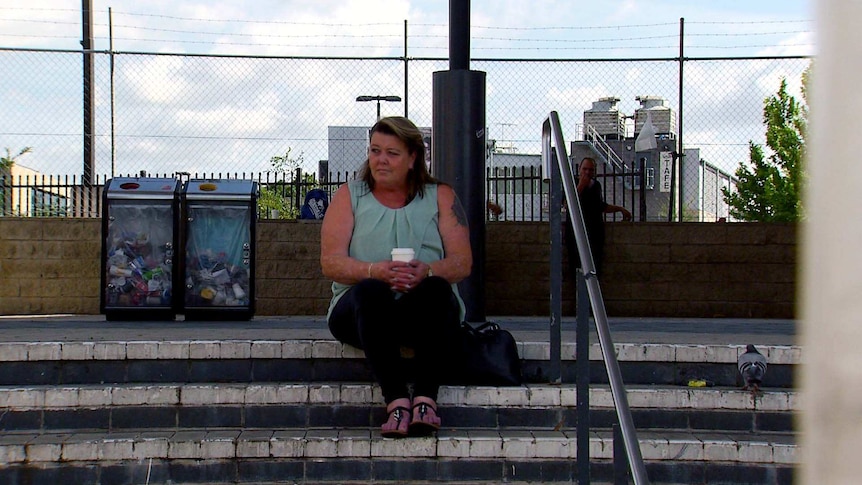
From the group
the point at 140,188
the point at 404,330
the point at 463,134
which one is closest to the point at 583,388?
the point at 404,330

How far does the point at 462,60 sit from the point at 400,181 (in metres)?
1.74

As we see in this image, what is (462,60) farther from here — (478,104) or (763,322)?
(763,322)

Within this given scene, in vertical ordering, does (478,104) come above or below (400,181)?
above

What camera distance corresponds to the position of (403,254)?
3924 millimetres

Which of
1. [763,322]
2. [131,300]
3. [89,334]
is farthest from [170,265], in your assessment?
[763,322]

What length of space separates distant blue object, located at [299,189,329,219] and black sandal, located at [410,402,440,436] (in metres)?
4.76

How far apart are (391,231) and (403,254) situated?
0.33m

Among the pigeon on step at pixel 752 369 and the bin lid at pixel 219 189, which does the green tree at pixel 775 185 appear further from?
the pigeon on step at pixel 752 369

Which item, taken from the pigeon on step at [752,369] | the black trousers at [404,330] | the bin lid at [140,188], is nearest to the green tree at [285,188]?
the bin lid at [140,188]

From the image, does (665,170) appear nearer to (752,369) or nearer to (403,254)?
(752,369)

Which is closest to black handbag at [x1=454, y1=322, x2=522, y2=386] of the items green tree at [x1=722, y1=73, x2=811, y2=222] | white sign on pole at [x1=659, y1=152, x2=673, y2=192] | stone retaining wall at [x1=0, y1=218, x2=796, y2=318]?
stone retaining wall at [x1=0, y1=218, x2=796, y2=318]

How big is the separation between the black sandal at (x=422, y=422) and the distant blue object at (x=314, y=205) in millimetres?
4762

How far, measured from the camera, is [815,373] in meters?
0.61

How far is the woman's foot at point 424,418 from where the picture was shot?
12.3 feet
